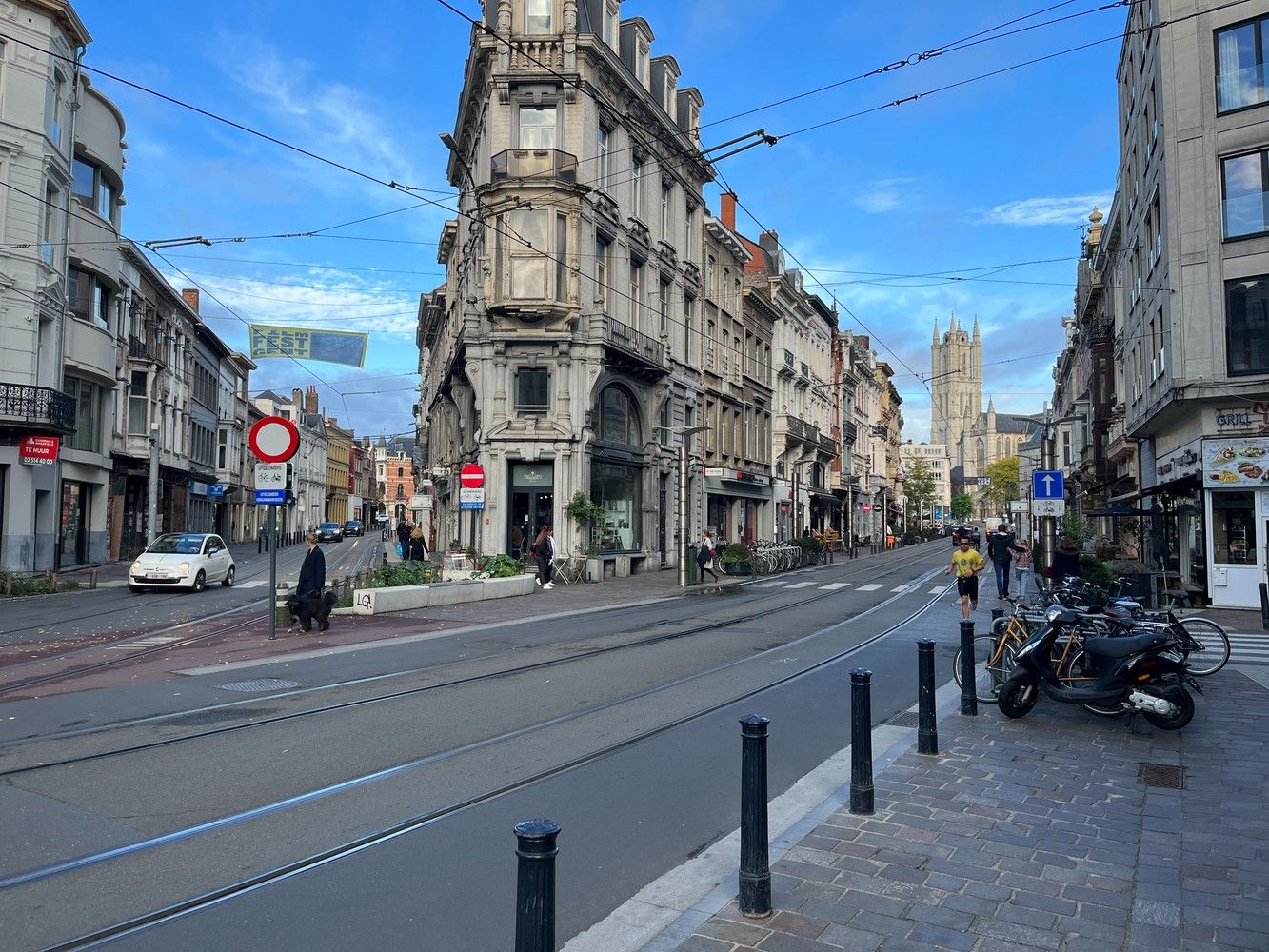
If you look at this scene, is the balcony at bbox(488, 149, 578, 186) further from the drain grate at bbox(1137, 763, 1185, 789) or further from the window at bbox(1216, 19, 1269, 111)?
the drain grate at bbox(1137, 763, 1185, 789)

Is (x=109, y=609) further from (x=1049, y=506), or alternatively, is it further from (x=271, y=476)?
(x=1049, y=506)

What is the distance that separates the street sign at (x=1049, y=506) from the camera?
18734mm

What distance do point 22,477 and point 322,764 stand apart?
85.5 ft

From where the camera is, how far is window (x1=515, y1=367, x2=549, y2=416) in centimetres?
2988

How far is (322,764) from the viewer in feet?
22.1

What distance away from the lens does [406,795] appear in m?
6.02

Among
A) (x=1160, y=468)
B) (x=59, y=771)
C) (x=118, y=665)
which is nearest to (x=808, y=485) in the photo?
(x=1160, y=468)

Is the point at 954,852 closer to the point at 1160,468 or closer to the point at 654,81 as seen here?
the point at 1160,468

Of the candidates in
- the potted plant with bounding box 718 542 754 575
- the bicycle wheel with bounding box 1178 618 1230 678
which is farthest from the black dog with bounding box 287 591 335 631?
the potted plant with bounding box 718 542 754 575

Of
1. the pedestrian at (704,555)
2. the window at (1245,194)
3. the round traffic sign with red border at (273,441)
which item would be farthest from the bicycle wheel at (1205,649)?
the pedestrian at (704,555)

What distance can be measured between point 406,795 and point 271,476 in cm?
892

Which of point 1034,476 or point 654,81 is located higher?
point 654,81

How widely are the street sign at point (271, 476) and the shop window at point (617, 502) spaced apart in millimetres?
16817

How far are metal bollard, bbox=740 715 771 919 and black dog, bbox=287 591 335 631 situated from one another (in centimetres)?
1204
